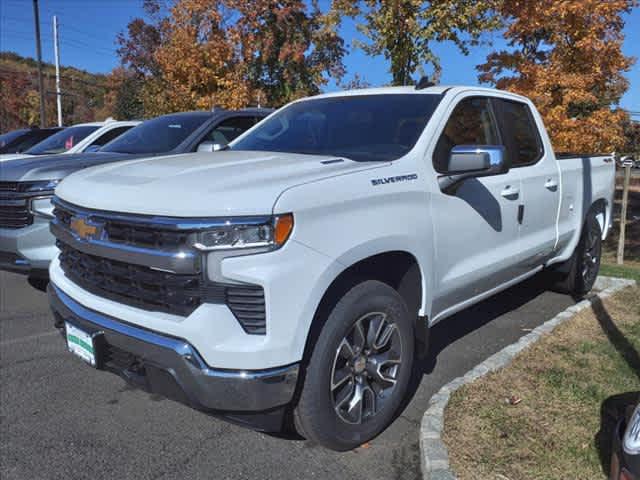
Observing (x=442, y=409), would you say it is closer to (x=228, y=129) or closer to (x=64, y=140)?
(x=228, y=129)

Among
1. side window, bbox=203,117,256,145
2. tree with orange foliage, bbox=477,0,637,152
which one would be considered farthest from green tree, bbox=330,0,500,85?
side window, bbox=203,117,256,145

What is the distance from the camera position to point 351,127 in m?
3.83

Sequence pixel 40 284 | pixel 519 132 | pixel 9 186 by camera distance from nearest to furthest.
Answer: pixel 519 132, pixel 9 186, pixel 40 284

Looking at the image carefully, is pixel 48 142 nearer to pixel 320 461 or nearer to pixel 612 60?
pixel 320 461

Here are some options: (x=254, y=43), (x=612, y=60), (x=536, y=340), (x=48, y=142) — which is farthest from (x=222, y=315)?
(x=254, y=43)

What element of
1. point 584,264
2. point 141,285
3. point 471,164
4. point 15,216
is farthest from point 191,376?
point 584,264

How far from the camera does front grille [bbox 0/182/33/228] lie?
201 inches

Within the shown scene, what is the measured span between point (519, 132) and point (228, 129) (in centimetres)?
358

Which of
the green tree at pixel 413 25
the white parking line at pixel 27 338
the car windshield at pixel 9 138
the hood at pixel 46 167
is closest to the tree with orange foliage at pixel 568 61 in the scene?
the green tree at pixel 413 25

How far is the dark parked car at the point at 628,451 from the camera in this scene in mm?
2068

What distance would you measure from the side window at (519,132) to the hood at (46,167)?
12.5 ft

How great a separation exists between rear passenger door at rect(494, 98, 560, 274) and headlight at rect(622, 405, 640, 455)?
2.17m

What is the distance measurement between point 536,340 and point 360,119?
84.0 inches

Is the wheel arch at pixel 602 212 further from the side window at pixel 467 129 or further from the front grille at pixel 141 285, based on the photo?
the front grille at pixel 141 285
